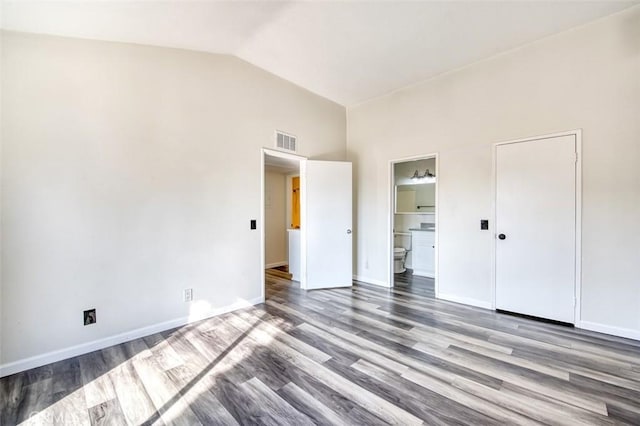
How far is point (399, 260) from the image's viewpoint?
16.6ft

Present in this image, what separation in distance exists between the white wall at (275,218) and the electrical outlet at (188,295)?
2725mm

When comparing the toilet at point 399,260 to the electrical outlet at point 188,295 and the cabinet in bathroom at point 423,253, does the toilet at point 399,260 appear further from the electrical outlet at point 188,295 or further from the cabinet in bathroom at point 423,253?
the electrical outlet at point 188,295

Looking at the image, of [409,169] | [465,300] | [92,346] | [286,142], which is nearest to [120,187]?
[92,346]

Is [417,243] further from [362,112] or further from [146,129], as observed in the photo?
[146,129]

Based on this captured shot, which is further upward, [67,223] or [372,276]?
[67,223]

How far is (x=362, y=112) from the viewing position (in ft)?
14.6

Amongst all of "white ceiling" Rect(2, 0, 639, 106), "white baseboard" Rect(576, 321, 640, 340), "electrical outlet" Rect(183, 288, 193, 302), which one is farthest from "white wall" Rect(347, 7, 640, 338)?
"electrical outlet" Rect(183, 288, 193, 302)

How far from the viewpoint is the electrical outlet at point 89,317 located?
225cm

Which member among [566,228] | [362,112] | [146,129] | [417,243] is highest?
[362,112]

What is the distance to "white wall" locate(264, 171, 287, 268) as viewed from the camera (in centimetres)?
557

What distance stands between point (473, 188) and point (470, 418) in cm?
256

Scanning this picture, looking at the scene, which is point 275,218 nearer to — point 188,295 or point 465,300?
point 188,295

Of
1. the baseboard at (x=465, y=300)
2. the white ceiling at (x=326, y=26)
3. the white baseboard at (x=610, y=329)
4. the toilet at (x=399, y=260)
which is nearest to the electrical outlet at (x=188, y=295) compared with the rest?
the white ceiling at (x=326, y=26)

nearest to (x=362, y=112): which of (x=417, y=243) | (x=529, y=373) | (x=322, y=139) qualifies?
(x=322, y=139)
